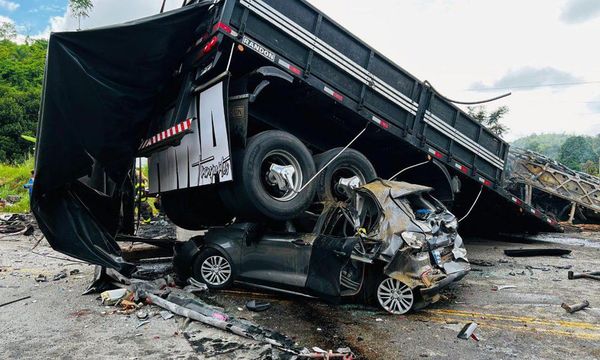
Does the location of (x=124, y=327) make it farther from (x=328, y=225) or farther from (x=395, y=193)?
(x=395, y=193)

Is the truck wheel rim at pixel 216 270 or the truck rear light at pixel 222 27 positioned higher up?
the truck rear light at pixel 222 27

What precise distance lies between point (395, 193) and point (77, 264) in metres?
5.81

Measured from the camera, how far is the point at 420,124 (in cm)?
671

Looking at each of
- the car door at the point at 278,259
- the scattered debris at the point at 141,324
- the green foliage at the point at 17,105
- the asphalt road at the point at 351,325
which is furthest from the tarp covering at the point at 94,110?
the green foliage at the point at 17,105

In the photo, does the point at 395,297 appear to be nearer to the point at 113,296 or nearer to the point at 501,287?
the point at 501,287

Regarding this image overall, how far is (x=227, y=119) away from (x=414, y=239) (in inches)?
102

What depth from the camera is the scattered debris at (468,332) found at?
3838mm

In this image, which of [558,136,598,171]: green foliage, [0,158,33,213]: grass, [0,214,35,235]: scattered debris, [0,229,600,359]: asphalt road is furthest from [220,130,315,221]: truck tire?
[558,136,598,171]: green foliage

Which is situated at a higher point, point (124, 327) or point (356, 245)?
point (356, 245)

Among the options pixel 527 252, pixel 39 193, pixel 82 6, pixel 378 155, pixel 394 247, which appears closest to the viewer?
pixel 394 247

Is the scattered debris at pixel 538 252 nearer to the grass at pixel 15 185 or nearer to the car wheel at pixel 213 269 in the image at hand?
the car wheel at pixel 213 269

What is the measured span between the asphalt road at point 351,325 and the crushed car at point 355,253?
23cm

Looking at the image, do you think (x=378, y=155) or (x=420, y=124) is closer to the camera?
(x=420, y=124)

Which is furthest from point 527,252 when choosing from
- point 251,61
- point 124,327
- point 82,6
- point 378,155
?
point 82,6
